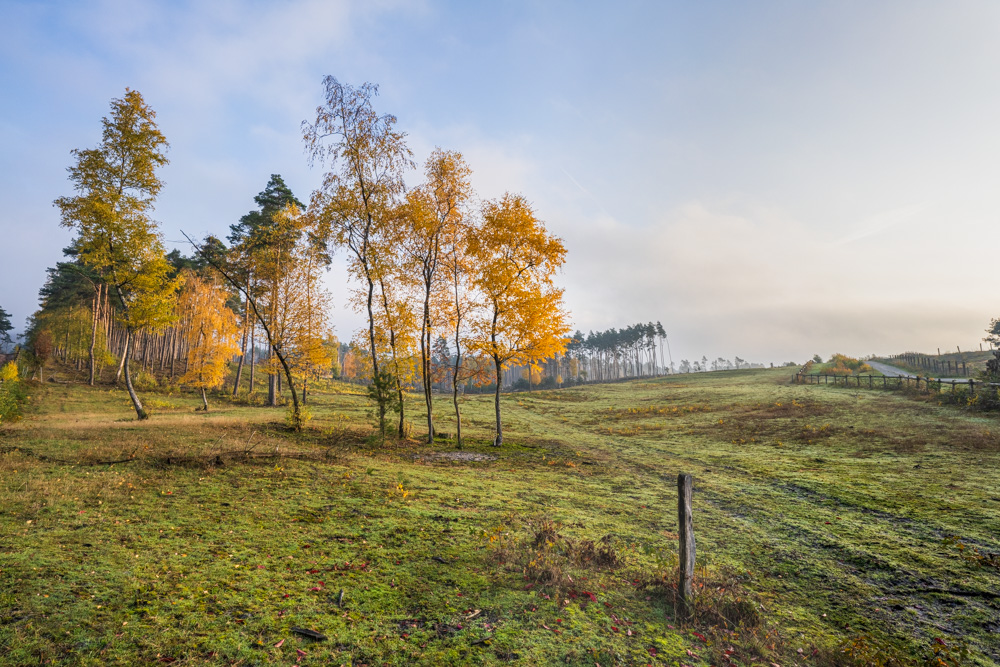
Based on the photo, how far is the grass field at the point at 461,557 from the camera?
5.30m

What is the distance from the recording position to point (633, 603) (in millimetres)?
6902

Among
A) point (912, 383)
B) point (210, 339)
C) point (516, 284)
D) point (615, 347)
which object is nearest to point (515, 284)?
point (516, 284)

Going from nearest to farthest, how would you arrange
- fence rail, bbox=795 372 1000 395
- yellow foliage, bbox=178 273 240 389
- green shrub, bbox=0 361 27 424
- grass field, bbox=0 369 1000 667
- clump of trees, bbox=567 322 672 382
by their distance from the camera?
grass field, bbox=0 369 1000 667 < green shrub, bbox=0 361 27 424 < fence rail, bbox=795 372 1000 395 < yellow foliage, bbox=178 273 240 389 < clump of trees, bbox=567 322 672 382

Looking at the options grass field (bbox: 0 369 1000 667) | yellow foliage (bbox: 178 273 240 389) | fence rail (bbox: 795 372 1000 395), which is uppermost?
yellow foliage (bbox: 178 273 240 389)

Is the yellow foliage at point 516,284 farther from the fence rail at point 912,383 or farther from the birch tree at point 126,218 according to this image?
the fence rail at point 912,383

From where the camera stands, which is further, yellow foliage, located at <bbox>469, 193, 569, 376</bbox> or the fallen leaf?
yellow foliage, located at <bbox>469, 193, 569, 376</bbox>

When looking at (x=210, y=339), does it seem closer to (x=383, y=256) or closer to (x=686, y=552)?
(x=383, y=256)

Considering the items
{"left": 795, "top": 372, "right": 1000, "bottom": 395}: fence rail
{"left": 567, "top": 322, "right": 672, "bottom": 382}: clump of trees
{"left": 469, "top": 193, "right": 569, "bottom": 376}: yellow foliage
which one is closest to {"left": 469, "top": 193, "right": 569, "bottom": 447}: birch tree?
{"left": 469, "top": 193, "right": 569, "bottom": 376}: yellow foliage

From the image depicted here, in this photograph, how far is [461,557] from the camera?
26.4 feet

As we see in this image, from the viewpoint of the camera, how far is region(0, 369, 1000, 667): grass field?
530cm

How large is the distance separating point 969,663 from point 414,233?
66.1 ft

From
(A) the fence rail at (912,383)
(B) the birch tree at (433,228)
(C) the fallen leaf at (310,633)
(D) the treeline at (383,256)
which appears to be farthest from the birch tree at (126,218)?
(A) the fence rail at (912,383)

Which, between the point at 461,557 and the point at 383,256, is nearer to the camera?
the point at 461,557

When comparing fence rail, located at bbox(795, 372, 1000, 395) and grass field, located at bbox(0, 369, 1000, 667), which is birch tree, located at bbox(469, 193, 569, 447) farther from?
fence rail, located at bbox(795, 372, 1000, 395)
